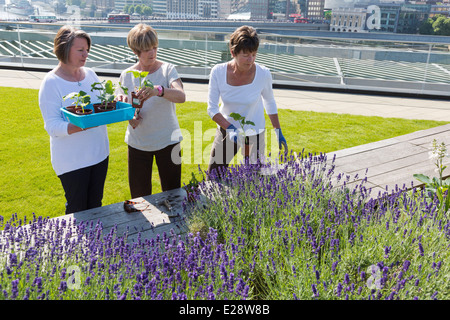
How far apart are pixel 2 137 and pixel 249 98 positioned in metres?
4.20

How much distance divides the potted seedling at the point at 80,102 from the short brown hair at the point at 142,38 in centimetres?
47

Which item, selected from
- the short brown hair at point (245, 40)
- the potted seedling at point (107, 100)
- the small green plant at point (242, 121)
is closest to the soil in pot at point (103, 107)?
the potted seedling at point (107, 100)

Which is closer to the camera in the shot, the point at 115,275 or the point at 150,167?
the point at 115,275

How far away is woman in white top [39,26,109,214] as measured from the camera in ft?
8.73

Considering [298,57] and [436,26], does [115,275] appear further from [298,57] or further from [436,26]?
[436,26]

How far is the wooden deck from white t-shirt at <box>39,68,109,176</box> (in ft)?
1.19

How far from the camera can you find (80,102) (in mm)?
2697

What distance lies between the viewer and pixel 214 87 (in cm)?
315

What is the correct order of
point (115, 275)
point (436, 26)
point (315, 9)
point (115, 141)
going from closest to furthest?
point (115, 275) < point (115, 141) < point (436, 26) < point (315, 9)

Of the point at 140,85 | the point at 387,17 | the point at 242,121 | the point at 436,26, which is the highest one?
the point at 387,17

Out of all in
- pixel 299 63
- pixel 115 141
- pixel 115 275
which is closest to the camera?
pixel 115 275

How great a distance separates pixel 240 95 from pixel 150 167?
92 centimetres

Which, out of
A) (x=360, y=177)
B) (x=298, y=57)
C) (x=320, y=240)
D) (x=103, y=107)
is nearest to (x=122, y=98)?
(x=103, y=107)

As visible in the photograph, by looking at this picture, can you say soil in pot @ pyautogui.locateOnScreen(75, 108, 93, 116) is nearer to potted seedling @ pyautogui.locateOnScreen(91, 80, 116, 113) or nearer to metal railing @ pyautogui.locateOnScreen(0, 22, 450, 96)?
potted seedling @ pyautogui.locateOnScreen(91, 80, 116, 113)
